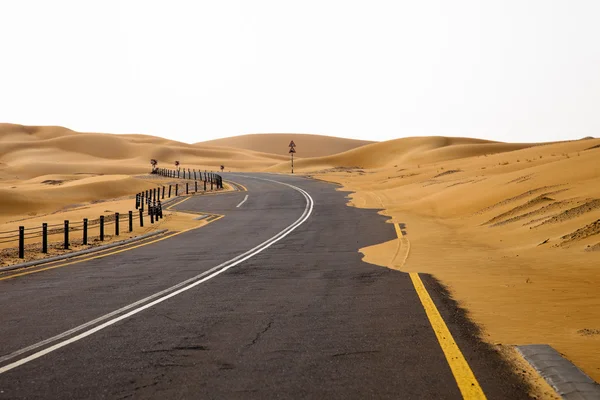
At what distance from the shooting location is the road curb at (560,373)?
5699 millimetres

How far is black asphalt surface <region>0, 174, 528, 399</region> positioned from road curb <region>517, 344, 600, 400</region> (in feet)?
1.04

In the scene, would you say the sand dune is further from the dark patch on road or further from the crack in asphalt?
the crack in asphalt

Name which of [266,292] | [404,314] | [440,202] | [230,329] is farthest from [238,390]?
[440,202]

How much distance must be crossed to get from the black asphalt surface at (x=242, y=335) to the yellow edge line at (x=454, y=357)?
0.08m

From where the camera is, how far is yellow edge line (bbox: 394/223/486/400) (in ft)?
19.2

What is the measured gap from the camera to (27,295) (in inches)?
A: 485

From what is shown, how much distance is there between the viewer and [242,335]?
329 inches

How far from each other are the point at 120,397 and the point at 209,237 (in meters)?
19.5

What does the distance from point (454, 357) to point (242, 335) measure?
2.64 meters

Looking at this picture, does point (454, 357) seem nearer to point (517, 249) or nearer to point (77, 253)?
point (517, 249)

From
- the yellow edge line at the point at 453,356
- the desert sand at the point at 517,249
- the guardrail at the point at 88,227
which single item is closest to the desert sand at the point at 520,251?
the desert sand at the point at 517,249

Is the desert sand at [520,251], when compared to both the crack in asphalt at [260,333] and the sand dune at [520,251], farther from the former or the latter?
the crack in asphalt at [260,333]

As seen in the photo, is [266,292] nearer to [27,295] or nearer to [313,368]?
[27,295]

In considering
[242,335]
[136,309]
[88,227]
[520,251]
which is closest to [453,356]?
[242,335]
